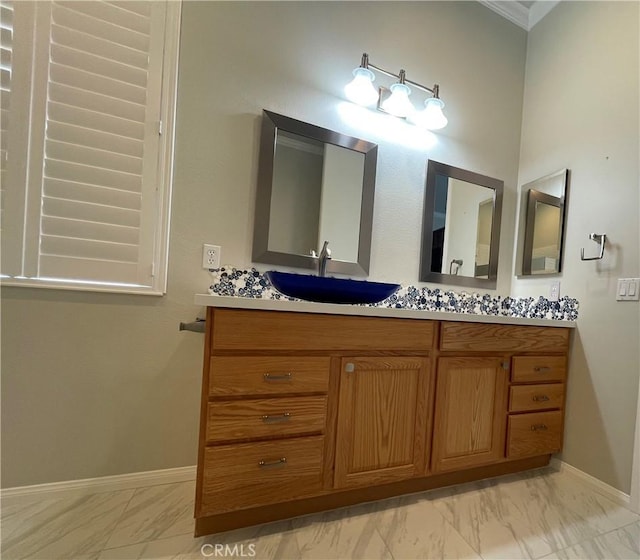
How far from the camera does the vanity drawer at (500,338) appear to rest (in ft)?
4.44

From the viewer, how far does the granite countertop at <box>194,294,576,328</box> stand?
0.99m

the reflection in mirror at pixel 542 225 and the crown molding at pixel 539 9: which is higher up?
the crown molding at pixel 539 9

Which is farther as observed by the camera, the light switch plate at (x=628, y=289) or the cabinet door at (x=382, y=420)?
the light switch plate at (x=628, y=289)

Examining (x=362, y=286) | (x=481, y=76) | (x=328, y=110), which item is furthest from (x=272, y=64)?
(x=481, y=76)

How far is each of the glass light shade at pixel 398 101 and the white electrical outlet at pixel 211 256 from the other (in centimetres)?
124

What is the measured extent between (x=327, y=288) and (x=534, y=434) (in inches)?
53.8

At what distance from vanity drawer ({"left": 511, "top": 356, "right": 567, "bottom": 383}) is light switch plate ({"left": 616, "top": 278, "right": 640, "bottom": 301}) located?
16.7 inches

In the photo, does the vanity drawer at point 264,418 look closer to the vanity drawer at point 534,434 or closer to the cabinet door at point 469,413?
the cabinet door at point 469,413

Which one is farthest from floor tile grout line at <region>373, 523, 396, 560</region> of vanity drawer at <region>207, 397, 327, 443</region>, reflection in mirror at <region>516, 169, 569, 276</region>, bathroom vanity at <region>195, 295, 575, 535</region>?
reflection in mirror at <region>516, 169, 569, 276</region>

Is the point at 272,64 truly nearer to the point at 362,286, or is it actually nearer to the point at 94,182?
the point at 94,182

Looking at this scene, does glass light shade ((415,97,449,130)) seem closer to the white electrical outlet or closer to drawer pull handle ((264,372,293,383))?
the white electrical outlet

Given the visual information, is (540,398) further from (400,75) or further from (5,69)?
(5,69)

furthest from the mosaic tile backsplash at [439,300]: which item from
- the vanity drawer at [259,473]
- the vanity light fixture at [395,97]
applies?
the vanity light fixture at [395,97]

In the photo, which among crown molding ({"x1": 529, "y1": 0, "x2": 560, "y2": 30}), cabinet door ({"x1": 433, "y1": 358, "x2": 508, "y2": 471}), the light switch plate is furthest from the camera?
crown molding ({"x1": 529, "y1": 0, "x2": 560, "y2": 30})
